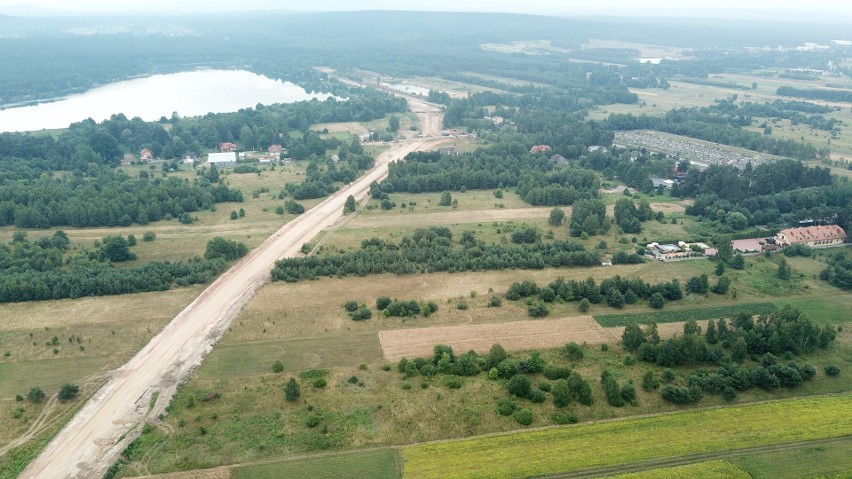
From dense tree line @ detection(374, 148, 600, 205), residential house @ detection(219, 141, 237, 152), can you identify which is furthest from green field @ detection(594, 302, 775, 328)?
residential house @ detection(219, 141, 237, 152)

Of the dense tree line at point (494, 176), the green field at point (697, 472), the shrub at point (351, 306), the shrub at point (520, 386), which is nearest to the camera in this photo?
the green field at point (697, 472)

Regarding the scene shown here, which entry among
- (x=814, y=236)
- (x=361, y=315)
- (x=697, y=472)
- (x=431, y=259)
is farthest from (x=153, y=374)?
(x=814, y=236)

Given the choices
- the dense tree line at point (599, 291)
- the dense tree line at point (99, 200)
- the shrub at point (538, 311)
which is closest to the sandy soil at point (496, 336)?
the shrub at point (538, 311)

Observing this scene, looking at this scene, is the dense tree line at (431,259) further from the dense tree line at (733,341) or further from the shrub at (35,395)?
the shrub at (35,395)

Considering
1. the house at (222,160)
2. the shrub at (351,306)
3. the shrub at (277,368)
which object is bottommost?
the shrub at (277,368)

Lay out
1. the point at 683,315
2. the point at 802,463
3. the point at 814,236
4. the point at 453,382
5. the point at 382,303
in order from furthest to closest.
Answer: the point at 814,236 → the point at 382,303 → the point at 683,315 → the point at 453,382 → the point at 802,463

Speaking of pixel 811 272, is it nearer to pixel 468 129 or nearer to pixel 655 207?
pixel 655 207

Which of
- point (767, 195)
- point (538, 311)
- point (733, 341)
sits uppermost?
point (767, 195)

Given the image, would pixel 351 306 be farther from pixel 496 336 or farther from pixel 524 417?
pixel 524 417
